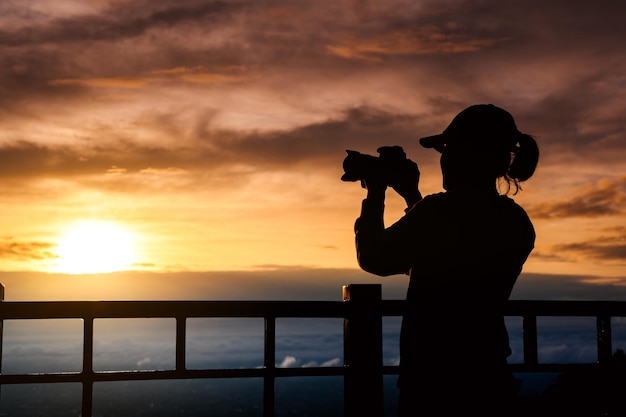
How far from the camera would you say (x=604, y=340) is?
20.4 ft

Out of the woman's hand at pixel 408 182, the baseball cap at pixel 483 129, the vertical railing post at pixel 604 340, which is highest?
the baseball cap at pixel 483 129

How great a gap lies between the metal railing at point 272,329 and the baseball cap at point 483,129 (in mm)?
2253

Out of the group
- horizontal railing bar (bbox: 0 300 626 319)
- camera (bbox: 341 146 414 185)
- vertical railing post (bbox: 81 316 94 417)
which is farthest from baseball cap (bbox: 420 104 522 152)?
vertical railing post (bbox: 81 316 94 417)

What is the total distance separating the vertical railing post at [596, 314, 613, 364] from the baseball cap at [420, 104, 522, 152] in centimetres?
329

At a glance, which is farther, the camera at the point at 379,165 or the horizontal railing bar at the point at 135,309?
the horizontal railing bar at the point at 135,309

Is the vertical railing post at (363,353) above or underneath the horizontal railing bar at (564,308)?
underneath

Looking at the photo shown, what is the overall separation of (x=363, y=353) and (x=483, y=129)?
2.47 m

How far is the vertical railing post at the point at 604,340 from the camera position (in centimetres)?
615

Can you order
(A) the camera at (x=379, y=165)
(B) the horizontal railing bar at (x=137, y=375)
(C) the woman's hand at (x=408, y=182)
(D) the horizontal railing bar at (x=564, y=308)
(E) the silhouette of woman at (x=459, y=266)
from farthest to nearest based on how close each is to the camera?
(D) the horizontal railing bar at (x=564, y=308) < (B) the horizontal railing bar at (x=137, y=375) < (C) the woman's hand at (x=408, y=182) < (A) the camera at (x=379, y=165) < (E) the silhouette of woman at (x=459, y=266)

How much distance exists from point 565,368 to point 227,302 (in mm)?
2731

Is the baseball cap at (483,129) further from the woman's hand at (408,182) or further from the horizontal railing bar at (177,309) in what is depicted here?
the horizontal railing bar at (177,309)

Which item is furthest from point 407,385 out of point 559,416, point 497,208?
point 559,416

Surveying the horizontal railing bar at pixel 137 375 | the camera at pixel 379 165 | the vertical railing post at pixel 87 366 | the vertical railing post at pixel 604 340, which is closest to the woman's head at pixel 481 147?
the camera at pixel 379 165

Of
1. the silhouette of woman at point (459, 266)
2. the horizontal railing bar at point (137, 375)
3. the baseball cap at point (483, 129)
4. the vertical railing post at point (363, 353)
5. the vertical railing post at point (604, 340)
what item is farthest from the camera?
the vertical railing post at point (604, 340)
